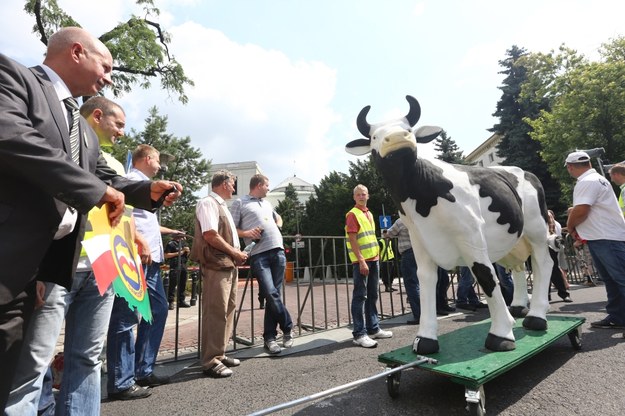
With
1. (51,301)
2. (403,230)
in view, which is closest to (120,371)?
(51,301)

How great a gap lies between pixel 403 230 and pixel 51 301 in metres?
4.98

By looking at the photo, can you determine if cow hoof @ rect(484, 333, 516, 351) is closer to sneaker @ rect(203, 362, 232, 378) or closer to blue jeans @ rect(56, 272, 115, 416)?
sneaker @ rect(203, 362, 232, 378)

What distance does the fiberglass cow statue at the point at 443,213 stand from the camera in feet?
9.12

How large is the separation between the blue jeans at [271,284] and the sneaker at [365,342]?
82 cm

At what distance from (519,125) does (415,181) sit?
91.1ft

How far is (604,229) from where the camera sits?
4.03 meters

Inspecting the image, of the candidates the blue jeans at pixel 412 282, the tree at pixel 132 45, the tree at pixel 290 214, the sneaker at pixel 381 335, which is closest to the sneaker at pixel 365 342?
the sneaker at pixel 381 335

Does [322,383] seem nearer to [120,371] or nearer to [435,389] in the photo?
[435,389]

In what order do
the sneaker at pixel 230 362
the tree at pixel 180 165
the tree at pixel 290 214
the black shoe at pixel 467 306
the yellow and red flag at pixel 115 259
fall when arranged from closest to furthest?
the yellow and red flag at pixel 115 259 < the sneaker at pixel 230 362 < the black shoe at pixel 467 306 < the tree at pixel 180 165 < the tree at pixel 290 214

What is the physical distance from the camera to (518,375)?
112 inches

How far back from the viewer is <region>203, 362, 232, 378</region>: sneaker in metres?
3.27

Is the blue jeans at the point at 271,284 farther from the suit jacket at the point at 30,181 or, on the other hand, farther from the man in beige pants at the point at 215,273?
the suit jacket at the point at 30,181

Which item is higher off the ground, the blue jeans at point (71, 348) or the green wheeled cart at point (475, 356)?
the blue jeans at point (71, 348)

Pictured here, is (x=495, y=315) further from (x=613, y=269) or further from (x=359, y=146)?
(x=613, y=269)
